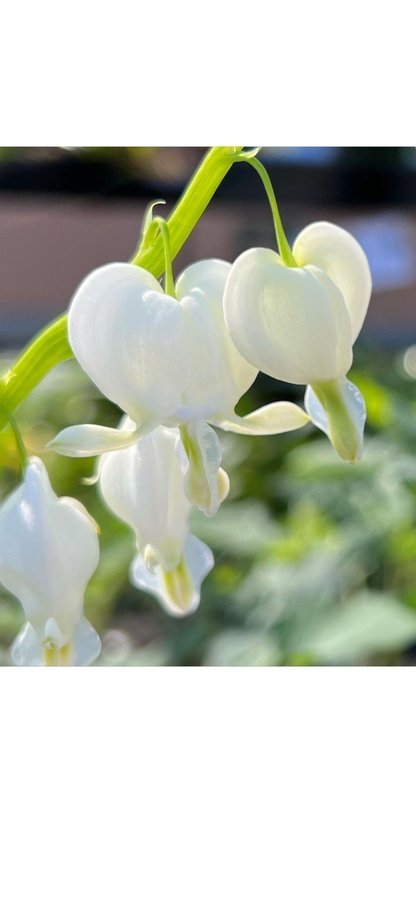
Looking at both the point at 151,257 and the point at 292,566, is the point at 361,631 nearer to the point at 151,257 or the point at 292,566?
the point at 292,566

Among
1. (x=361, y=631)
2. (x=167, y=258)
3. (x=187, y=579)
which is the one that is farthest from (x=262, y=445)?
(x=167, y=258)

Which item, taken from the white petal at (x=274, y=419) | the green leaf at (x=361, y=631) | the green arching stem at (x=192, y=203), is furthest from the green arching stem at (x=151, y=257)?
the green leaf at (x=361, y=631)

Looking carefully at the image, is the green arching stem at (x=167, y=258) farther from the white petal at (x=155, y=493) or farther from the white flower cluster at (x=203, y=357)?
the white petal at (x=155, y=493)

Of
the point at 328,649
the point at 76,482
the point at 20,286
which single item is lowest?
the point at 328,649

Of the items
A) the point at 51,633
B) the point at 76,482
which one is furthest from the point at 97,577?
the point at 51,633

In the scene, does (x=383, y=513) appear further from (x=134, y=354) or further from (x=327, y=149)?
(x=327, y=149)

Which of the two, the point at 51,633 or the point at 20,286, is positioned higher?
the point at 20,286

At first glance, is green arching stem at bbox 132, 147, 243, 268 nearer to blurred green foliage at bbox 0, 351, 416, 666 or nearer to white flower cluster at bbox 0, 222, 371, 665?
white flower cluster at bbox 0, 222, 371, 665

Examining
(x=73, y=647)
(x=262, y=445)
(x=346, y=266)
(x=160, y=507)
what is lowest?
(x=73, y=647)
